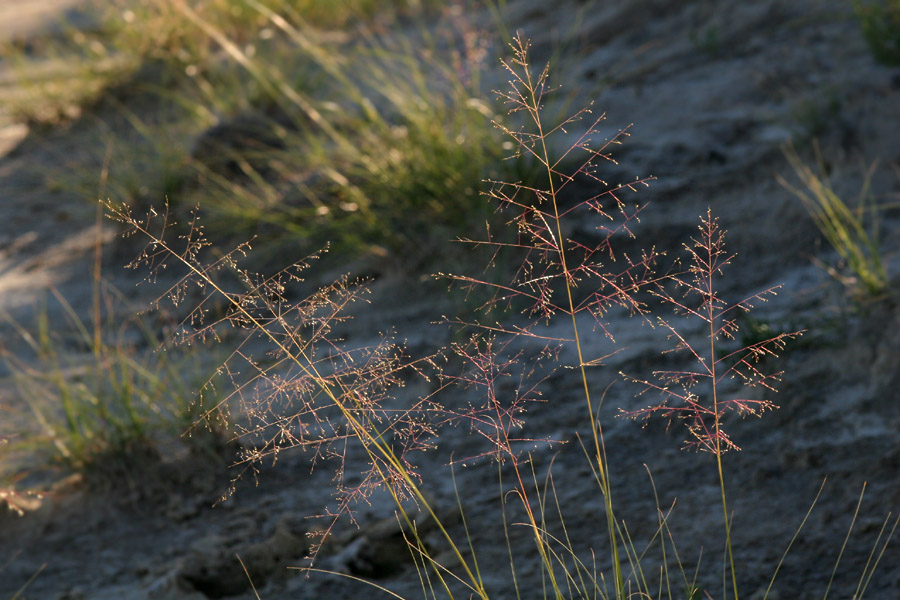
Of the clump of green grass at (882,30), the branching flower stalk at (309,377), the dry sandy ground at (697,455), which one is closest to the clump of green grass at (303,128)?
the dry sandy ground at (697,455)

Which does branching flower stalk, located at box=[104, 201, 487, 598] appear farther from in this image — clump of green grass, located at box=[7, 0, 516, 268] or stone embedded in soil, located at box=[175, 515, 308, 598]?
clump of green grass, located at box=[7, 0, 516, 268]

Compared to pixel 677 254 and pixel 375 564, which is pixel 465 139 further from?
pixel 375 564

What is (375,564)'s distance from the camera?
6.68ft

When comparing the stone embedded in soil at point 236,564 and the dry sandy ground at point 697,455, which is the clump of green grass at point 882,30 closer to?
the dry sandy ground at point 697,455

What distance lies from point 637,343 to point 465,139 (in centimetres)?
106

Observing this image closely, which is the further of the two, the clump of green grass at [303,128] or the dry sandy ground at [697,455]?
the clump of green grass at [303,128]

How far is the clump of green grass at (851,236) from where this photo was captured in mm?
2402

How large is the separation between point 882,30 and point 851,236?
1.30m

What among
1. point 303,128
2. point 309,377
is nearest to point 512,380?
point 309,377

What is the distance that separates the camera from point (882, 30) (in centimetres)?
364

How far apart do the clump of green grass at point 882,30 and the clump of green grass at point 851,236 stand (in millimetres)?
729

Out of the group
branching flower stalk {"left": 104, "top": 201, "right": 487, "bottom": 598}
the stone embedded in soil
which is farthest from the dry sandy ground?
branching flower stalk {"left": 104, "top": 201, "right": 487, "bottom": 598}

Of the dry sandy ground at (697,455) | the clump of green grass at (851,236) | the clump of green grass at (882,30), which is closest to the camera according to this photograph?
the dry sandy ground at (697,455)

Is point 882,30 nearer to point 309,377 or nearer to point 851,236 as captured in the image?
point 851,236
